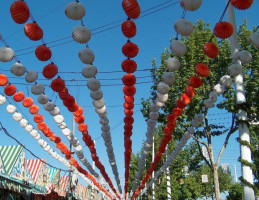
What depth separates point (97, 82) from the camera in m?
7.75

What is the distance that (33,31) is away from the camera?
20.7ft

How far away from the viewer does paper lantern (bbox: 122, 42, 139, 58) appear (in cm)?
677

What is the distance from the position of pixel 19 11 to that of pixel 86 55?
1.40 m

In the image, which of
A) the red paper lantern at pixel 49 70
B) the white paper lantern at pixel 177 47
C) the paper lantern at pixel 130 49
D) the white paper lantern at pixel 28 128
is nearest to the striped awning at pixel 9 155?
the white paper lantern at pixel 28 128

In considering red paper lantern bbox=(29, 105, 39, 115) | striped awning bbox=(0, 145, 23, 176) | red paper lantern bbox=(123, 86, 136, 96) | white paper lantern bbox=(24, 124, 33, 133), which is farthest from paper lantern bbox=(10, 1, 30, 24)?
→ striped awning bbox=(0, 145, 23, 176)

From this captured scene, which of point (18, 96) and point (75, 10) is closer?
point (75, 10)

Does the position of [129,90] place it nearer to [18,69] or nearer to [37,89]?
[37,89]

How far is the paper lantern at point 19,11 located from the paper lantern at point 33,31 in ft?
0.98

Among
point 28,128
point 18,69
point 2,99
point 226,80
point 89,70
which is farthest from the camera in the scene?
point 28,128

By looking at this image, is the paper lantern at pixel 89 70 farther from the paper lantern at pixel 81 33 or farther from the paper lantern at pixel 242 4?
the paper lantern at pixel 242 4

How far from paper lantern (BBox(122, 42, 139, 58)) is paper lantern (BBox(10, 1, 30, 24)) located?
6.15ft

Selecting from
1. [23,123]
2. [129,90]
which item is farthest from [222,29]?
[23,123]

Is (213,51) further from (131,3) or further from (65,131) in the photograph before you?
(65,131)

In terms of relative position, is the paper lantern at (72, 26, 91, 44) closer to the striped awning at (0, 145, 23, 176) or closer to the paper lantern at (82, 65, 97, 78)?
the paper lantern at (82, 65, 97, 78)
